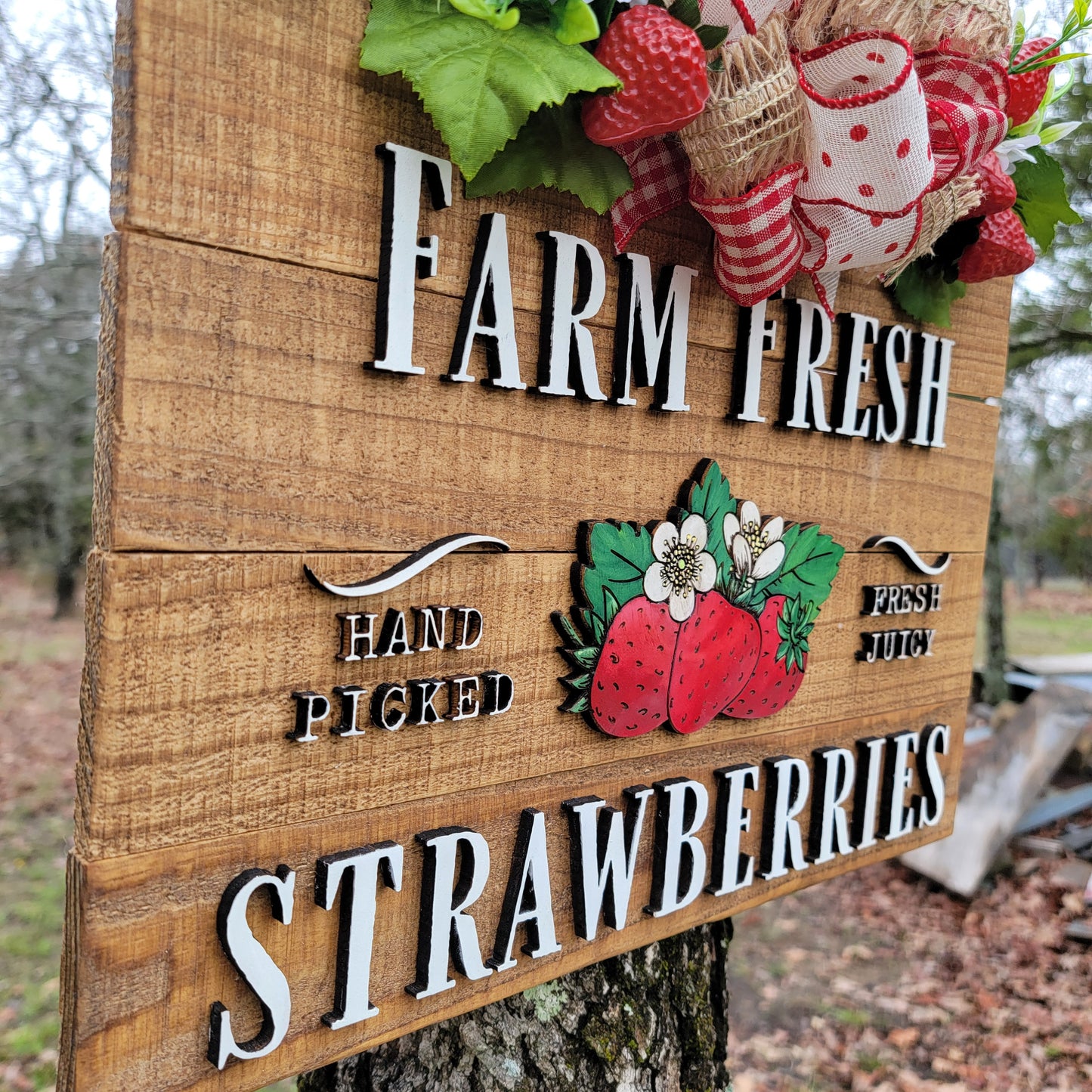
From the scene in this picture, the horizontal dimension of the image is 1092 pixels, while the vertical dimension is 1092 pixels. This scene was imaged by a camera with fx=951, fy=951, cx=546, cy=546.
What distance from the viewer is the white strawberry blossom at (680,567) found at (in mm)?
1089

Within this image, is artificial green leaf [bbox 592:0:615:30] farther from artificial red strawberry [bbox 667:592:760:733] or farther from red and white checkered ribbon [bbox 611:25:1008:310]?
artificial red strawberry [bbox 667:592:760:733]

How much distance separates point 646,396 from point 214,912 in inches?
26.8

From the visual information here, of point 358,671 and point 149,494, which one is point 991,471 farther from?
point 149,494

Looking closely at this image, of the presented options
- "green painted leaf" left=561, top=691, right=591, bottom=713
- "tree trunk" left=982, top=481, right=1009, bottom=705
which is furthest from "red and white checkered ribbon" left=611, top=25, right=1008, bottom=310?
"tree trunk" left=982, top=481, right=1009, bottom=705

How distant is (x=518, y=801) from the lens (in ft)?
3.34

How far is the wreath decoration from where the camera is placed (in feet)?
2.64

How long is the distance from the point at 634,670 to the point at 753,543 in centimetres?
25

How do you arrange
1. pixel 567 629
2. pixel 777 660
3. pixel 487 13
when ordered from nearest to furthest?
pixel 487 13 < pixel 567 629 < pixel 777 660

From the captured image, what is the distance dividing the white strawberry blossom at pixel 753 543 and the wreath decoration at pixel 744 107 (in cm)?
27

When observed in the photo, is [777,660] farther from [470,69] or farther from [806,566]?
[470,69]

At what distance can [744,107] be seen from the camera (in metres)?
0.92

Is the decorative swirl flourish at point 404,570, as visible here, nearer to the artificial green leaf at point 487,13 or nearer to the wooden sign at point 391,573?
the wooden sign at point 391,573

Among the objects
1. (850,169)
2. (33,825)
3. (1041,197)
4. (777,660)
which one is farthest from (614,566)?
(33,825)

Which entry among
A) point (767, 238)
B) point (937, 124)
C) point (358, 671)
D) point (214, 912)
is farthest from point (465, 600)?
point (937, 124)
